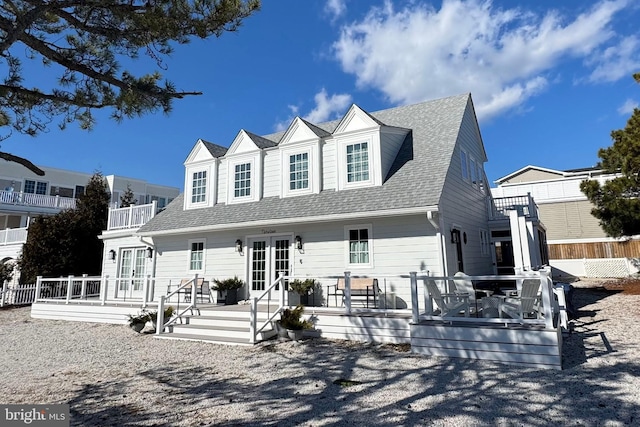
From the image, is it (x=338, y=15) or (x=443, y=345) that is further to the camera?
(x=338, y=15)

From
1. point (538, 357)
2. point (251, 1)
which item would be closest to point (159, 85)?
point (251, 1)

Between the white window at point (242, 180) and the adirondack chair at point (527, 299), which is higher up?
the white window at point (242, 180)

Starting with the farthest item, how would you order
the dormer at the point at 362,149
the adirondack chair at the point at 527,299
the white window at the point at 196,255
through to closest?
the white window at the point at 196,255, the dormer at the point at 362,149, the adirondack chair at the point at 527,299

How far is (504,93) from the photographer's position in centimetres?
2197

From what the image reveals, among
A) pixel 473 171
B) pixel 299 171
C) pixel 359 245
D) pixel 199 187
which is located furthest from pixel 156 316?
pixel 473 171

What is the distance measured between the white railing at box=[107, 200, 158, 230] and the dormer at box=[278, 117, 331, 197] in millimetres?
6492

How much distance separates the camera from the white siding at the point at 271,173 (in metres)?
12.9

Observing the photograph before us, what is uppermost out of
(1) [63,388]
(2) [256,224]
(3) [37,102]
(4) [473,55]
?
(4) [473,55]

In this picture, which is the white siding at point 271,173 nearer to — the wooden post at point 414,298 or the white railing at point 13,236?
the wooden post at point 414,298

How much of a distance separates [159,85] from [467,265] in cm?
1020

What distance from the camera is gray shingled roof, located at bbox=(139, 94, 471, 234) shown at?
992cm

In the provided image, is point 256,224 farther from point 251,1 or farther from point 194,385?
point 251,1

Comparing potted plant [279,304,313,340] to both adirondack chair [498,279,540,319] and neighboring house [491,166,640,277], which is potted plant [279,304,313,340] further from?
neighboring house [491,166,640,277]

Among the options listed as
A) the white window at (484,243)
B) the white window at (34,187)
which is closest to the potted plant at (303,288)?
the white window at (484,243)
